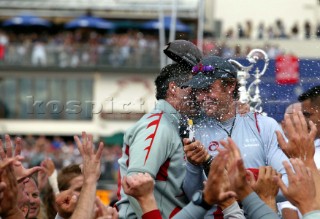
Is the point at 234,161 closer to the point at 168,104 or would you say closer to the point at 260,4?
the point at 168,104

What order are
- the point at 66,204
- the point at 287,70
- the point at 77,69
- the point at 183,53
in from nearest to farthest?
1. the point at 183,53
2. the point at 66,204
3. the point at 287,70
4. the point at 77,69

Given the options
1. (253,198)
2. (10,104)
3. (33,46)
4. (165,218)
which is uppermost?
(253,198)

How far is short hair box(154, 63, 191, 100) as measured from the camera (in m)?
5.95

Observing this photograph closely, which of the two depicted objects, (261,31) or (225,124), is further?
(261,31)

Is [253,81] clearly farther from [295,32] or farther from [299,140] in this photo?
[295,32]

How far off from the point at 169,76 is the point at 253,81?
1.72 m

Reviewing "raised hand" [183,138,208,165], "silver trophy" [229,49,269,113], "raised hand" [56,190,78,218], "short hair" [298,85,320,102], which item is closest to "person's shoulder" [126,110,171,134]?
"raised hand" [183,138,208,165]

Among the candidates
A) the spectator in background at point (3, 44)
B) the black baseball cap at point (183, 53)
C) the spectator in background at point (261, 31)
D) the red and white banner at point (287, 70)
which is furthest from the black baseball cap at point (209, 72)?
the spectator in background at point (3, 44)

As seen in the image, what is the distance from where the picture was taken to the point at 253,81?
24.8 ft

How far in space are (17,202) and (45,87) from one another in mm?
43518

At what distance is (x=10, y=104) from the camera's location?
158 ft

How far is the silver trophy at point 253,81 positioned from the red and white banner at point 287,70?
6.2 inches

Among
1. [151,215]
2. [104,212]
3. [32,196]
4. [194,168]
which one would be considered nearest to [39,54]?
[32,196]

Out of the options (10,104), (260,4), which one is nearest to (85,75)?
(10,104)
